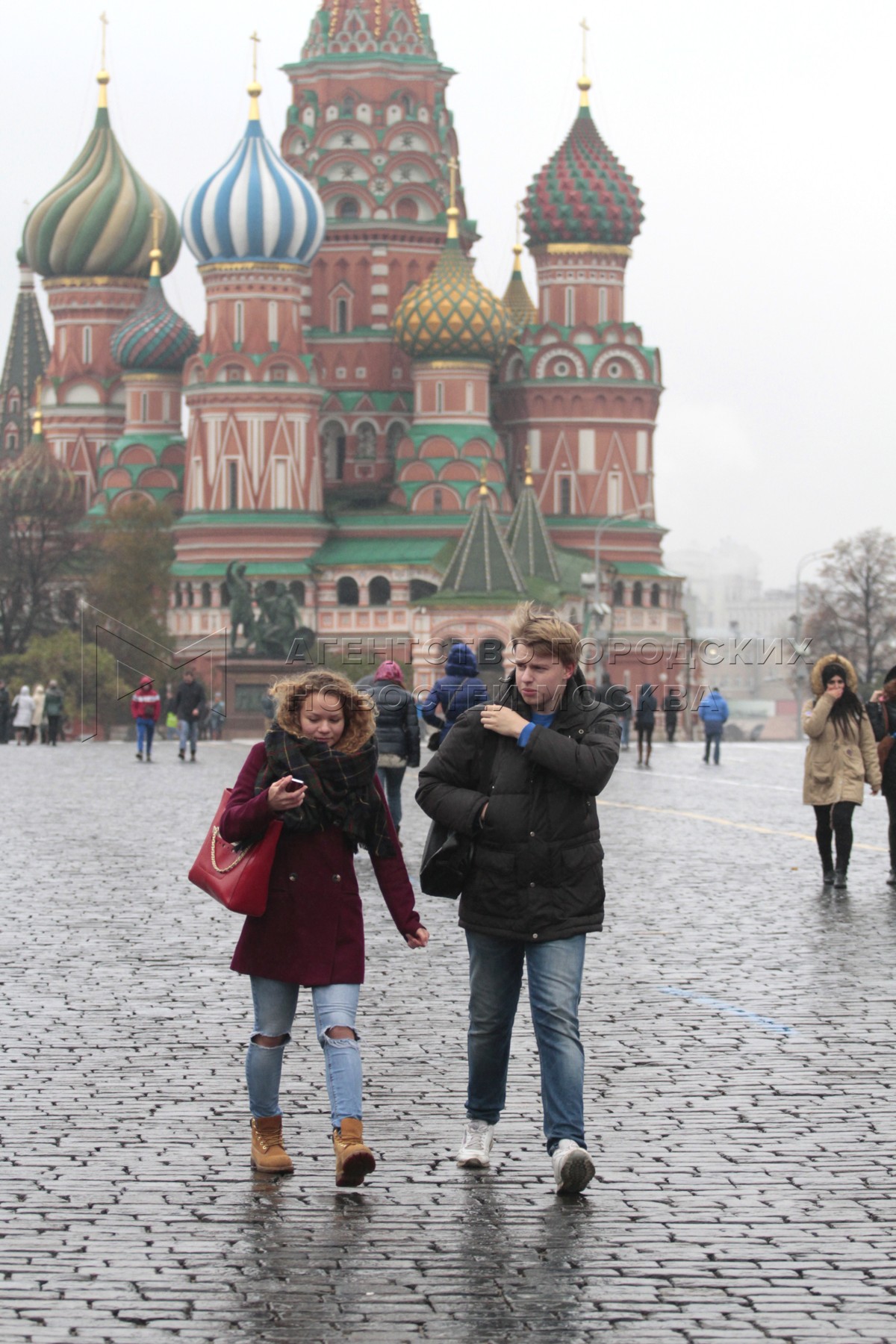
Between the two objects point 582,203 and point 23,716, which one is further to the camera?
point 582,203

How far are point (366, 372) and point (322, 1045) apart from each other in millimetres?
75552

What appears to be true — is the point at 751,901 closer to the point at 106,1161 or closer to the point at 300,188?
the point at 106,1161

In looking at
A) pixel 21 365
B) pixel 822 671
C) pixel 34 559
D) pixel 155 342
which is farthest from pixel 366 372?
pixel 822 671

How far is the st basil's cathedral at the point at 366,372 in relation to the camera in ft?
246

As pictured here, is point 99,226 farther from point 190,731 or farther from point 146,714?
point 190,731

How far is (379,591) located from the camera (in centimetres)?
7581

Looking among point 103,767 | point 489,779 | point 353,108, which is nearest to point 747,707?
point 353,108

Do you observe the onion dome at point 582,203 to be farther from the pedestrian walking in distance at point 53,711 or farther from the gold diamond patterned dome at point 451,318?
the pedestrian walking in distance at point 53,711

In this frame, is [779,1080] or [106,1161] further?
[779,1080]

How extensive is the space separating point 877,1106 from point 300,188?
6989cm

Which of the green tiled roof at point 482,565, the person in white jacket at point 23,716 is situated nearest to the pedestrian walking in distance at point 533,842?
the person in white jacket at point 23,716

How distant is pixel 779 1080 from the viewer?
7355 millimetres

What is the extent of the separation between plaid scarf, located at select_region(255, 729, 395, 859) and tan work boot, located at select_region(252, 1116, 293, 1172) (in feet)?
2.52

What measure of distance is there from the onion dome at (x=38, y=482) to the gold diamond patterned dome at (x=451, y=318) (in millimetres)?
12369
